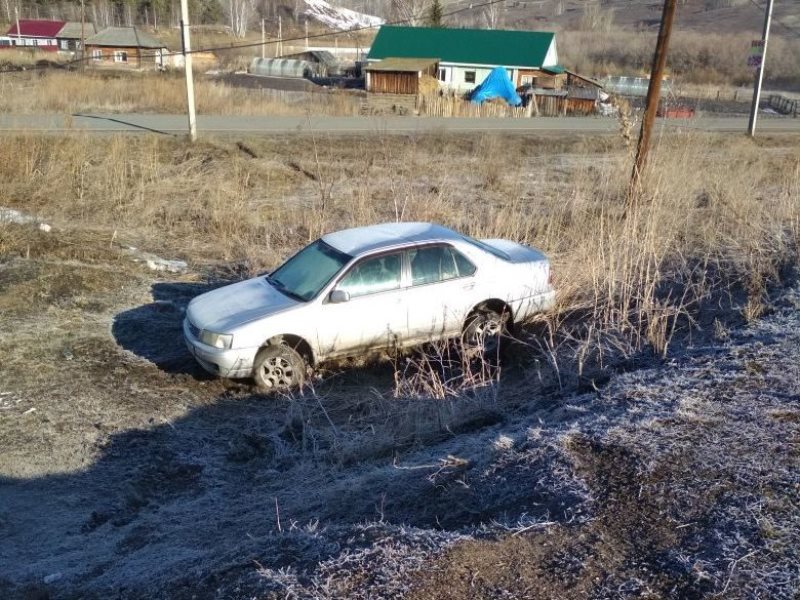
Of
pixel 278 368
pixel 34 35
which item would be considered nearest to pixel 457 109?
pixel 278 368

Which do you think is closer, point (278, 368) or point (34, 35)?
point (278, 368)

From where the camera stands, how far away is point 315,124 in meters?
27.9

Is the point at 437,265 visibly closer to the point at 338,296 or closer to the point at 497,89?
the point at 338,296

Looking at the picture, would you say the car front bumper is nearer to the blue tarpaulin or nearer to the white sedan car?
the white sedan car

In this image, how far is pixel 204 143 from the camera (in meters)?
21.8

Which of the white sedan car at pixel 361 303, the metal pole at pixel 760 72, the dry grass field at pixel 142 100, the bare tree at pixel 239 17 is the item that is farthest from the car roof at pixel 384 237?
the bare tree at pixel 239 17

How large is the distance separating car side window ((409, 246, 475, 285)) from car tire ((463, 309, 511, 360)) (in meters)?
0.52

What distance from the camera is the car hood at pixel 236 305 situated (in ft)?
26.6

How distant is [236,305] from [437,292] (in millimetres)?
2200

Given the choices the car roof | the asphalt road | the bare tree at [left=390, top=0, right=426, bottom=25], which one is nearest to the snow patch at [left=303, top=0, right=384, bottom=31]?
the bare tree at [left=390, top=0, right=426, bottom=25]

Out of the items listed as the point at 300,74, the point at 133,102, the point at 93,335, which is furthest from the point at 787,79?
the point at 93,335

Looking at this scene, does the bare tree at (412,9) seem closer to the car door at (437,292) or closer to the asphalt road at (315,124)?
the asphalt road at (315,124)

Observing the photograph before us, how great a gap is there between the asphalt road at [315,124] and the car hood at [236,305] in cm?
1297

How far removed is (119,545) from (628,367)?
186 inches
